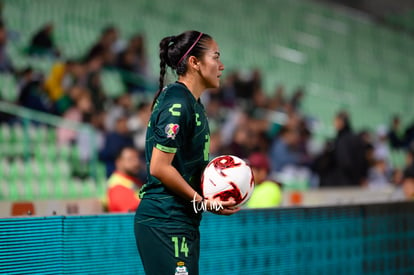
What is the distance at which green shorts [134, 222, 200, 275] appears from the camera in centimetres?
297

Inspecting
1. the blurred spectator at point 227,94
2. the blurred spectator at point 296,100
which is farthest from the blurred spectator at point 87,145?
the blurred spectator at point 296,100

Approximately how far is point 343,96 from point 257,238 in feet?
43.9

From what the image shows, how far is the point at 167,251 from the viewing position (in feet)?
9.77

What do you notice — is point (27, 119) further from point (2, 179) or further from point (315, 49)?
point (315, 49)

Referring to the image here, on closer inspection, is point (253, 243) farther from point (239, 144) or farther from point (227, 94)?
point (227, 94)

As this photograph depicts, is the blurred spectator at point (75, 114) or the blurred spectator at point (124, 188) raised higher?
the blurred spectator at point (75, 114)

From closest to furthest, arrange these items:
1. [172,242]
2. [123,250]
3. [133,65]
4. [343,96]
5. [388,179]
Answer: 1. [172,242]
2. [123,250]
3. [133,65]
4. [388,179]
5. [343,96]

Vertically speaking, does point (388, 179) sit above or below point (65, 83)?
below

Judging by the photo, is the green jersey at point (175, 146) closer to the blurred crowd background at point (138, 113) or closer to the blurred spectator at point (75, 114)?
the blurred crowd background at point (138, 113)

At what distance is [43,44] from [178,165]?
8.51m

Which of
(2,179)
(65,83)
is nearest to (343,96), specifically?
(65,83)

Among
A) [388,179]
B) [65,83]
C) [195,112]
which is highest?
[65,83]

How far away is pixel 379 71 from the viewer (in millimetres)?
20016

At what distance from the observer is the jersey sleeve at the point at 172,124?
9.51 feet
